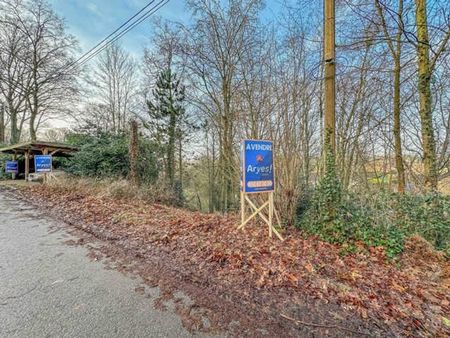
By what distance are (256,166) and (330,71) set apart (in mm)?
2321

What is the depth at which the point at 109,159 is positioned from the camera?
1107 centimetres

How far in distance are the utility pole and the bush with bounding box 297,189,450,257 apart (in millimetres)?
1125

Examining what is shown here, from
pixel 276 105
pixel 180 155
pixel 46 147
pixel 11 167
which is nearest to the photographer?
pixel 276 105

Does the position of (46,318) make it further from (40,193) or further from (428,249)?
(40,193)

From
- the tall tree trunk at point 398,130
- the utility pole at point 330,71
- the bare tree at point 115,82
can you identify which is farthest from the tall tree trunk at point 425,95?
the bare tree at point 115,82

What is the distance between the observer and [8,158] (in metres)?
16.3

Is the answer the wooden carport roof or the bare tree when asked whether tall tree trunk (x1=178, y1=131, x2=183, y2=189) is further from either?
the bare tree

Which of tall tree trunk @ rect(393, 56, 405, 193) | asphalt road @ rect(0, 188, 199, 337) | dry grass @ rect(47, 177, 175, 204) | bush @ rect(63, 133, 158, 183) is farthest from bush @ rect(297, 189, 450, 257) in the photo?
bush @ rect(63, 133, 158, 183)

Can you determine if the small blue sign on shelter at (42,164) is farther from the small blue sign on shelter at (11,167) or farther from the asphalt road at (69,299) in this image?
the asphalt road at (69,299)

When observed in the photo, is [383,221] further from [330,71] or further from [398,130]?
[398,130]

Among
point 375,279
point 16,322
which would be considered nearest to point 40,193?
point 16,322

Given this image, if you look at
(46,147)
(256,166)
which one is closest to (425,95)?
(256,166)

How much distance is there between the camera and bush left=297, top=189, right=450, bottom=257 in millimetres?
3912

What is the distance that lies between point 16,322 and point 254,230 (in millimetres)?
3625
